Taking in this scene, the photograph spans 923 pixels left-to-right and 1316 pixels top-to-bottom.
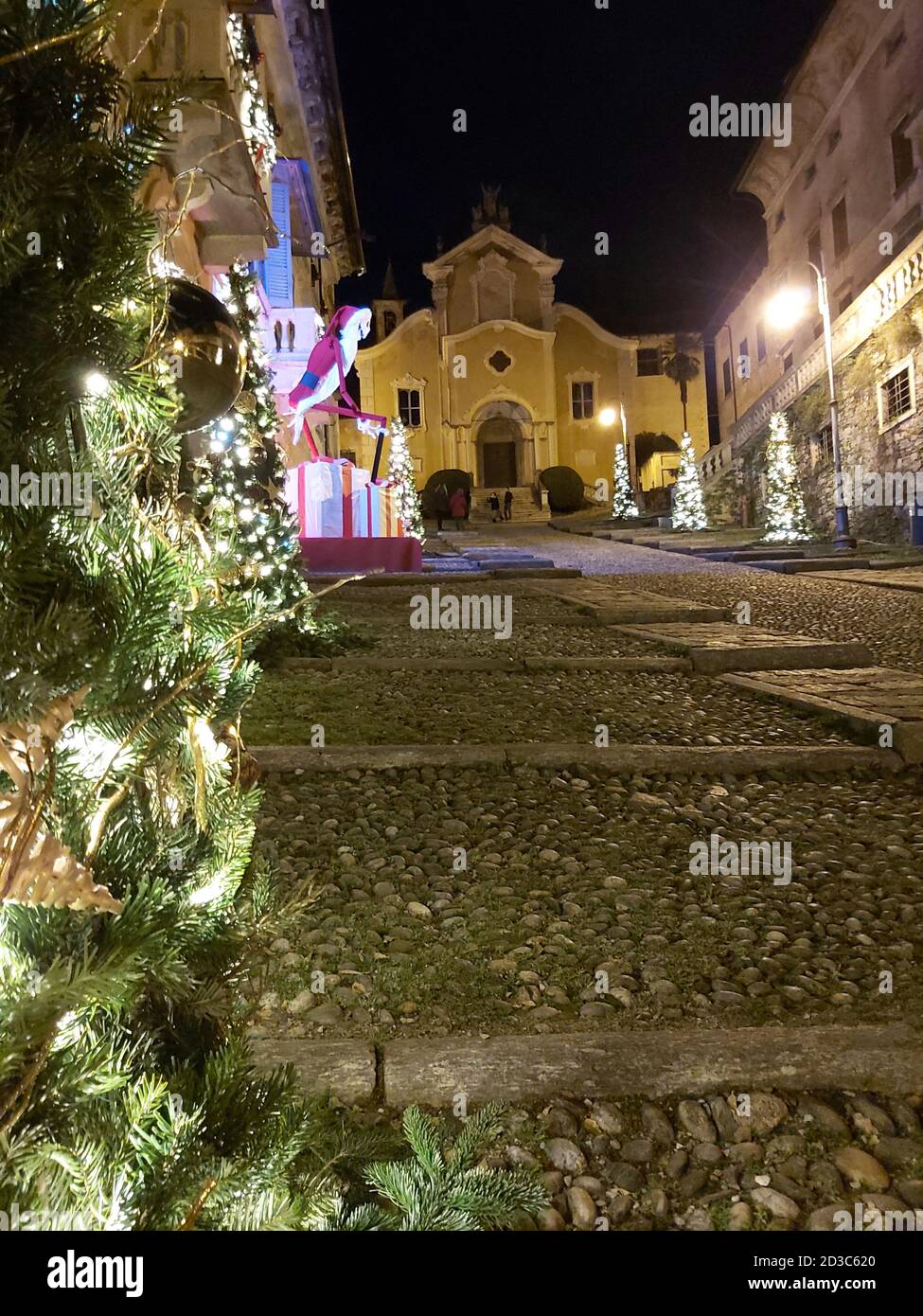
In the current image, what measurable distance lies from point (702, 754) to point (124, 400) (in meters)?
3.40

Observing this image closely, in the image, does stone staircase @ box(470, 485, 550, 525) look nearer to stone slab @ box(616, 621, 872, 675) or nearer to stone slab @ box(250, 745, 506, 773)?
stone slab @ box(616, 621, 872, 675)

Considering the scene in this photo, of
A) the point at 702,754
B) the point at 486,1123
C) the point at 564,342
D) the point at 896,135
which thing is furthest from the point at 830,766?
the point at 564,342

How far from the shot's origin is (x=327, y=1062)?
1.86 m

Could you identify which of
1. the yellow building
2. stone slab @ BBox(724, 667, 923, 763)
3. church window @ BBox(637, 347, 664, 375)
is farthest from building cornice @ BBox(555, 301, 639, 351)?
stone slab @ BBox(724, 667, 923, 763)

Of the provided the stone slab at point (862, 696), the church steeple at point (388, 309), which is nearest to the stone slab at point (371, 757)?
the stone slab at point (862, 696)

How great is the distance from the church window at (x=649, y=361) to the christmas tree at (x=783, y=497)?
886 inches

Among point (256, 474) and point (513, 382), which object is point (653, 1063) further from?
point (513, 382)

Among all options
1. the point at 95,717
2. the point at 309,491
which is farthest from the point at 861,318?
the point at 95,717

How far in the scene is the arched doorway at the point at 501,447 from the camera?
38.9m

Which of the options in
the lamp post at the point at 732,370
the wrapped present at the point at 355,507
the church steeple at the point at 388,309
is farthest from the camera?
the church steeple at the point at 388,309

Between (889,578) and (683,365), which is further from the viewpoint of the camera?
(683,365)

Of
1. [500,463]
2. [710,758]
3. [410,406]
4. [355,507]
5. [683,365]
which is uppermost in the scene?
[683,365]

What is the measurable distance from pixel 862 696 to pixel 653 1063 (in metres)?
3.78

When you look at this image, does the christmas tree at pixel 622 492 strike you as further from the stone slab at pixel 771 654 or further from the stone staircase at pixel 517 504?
the stone slab at pixel 771 654
